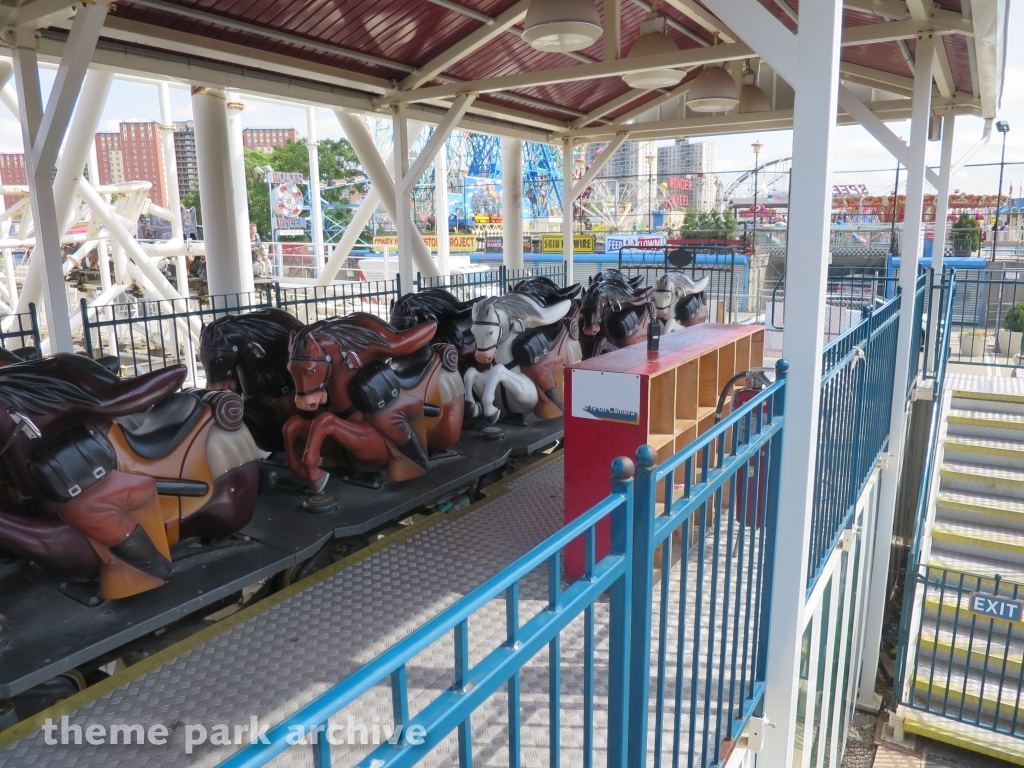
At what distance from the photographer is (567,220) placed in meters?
13.6

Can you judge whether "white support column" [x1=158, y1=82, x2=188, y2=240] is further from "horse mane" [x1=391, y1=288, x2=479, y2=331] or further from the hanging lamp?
the hanging lamp

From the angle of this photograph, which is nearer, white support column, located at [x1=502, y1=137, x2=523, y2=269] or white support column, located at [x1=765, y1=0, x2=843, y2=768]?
white support column, located at [x1=765, y1=0, x2=843, y2=768]

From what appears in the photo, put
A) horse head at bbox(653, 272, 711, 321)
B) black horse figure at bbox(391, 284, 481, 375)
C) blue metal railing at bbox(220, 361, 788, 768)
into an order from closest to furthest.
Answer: blue metal railing at bbox(220, 361, 788, 768), black horse figure at bbox(391, 284, 481, 375), horse head at bbox(653, 272, 711, 321)

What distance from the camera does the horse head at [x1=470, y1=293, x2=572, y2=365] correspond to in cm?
536

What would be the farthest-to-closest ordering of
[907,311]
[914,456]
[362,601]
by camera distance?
1. [914,456]
2. [907,311]
3. [362,601]

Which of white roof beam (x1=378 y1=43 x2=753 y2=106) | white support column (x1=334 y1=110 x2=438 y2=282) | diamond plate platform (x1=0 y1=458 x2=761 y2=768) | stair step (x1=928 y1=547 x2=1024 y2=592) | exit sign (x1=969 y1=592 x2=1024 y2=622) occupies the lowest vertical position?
stair step (x1=928 y1=547 x2=1024 y2=592)

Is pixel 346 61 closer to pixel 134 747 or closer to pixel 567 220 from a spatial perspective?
pixel 567 220

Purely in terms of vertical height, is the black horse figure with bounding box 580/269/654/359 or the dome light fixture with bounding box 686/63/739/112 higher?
the dome light fixture with bounding box 686/63/739/112

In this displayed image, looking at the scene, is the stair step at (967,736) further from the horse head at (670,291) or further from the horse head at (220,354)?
the horse head at (220,354)

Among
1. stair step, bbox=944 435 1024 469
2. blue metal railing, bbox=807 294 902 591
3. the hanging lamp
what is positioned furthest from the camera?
stair step, bbox=944 435 1024 469

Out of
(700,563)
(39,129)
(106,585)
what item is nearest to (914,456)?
(700,563)

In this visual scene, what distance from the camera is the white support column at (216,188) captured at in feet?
32.4

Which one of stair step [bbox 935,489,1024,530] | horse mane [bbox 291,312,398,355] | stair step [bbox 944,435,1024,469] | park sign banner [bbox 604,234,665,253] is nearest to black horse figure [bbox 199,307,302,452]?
horse mane [bbox 291,312,398,355]

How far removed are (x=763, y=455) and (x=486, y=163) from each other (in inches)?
2040
